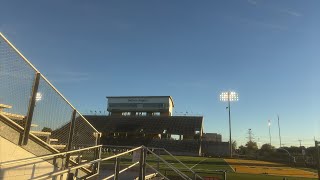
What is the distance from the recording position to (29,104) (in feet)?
22.9

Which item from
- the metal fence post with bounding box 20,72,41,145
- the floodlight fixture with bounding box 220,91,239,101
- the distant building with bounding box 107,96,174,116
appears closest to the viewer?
the metal fence post with bounding box 20,72,41,145

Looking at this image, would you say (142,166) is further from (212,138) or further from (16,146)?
(212,138)

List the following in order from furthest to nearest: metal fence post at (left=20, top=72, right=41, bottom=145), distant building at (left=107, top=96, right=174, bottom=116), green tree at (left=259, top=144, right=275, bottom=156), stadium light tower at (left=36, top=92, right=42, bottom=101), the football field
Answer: distant building at (left=107, top=96, right=174, bottom=116)
green tree at (left=259, top=144, right=275, bottom=156)
the football field
stadium light tower at (left=36, top=92, right=42, bottom=101)
metal fence post at (left=20, top=72, right=41, bottom=145)

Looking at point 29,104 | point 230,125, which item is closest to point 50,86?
point 29,104

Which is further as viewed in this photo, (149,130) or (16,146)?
(149,130)

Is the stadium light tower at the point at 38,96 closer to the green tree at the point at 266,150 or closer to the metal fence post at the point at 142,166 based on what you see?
the metal fence post at the point at 142,166

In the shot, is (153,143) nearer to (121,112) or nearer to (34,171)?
(121,112)

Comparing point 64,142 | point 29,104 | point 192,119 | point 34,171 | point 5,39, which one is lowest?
point 34,171

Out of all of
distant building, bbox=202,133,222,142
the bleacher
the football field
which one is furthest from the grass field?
distant building, bbox=202,133,222,142

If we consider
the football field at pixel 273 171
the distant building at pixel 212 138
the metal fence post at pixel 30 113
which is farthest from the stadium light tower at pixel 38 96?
the distant building at pixel 212 138

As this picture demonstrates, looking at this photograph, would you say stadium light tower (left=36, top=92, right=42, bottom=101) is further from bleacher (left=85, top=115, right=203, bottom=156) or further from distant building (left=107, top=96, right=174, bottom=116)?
distant building (left=107, top=96, right=174, bottom=116)

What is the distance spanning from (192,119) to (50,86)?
2887 inches

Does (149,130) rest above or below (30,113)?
above

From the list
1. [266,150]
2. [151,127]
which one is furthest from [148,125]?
[266,150]
